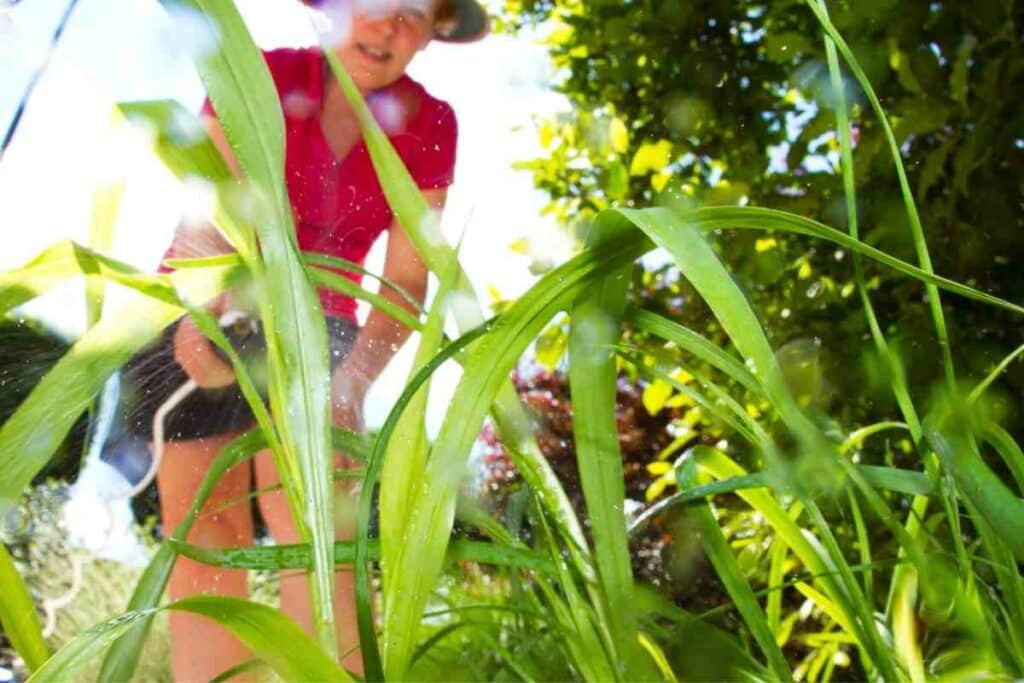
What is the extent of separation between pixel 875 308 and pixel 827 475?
926mm

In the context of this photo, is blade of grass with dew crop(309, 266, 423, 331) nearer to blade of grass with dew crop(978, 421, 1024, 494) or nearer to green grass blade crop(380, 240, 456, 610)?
green grass blade crop(380, 240, 456, 610)

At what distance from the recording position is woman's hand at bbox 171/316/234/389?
729 millimetres

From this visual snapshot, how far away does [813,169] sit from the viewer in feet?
4.06

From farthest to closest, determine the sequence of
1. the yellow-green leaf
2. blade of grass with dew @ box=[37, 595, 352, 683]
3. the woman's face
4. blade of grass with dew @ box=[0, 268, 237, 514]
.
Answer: the yellow-green leaf, the woman's face, blade of grass with dew @ box=[0, 268, 237, 514], blade of grass with dew @ box=[37, 595, 352, 683]

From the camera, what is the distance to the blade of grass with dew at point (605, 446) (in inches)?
19.3

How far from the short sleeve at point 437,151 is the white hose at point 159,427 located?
0.67 ft

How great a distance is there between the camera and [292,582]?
81cm

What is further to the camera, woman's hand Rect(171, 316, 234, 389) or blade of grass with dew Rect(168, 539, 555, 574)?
woman's hand Rect(171, 316, 234, 389)

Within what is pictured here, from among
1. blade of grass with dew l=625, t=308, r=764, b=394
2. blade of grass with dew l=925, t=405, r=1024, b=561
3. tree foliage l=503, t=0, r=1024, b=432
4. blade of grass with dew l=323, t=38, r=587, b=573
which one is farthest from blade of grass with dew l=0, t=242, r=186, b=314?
tree foliage l=503, t=0, r=1024, b=432

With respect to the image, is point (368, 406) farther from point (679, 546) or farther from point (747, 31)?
point (747, 31)

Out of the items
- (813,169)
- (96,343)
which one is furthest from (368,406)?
(813,169)

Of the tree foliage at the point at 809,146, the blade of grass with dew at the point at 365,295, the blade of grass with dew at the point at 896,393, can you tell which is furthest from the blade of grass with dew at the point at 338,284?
the tree foliage at the point at 809,146

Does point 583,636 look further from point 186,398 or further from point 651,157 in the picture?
point 651,157

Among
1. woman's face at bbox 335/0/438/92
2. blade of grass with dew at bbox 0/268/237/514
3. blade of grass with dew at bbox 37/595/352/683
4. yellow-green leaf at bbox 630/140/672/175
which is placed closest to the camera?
blade of grass with dew at bbox 37/595/352/683
